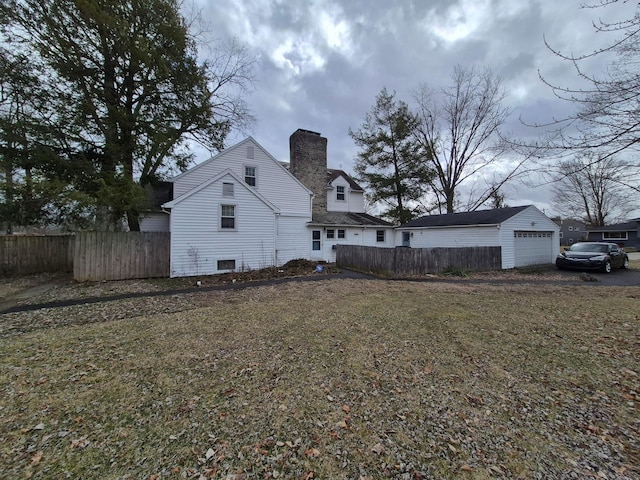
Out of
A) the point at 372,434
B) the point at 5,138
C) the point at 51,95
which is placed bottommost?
the point at 372,434

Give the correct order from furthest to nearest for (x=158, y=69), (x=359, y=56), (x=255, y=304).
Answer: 1. (x=359, y=56)
2. (x=158, y=69)
3. (x=255, y=304)

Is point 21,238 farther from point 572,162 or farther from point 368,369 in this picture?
point 572,162

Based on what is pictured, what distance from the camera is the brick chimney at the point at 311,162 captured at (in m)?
18.5

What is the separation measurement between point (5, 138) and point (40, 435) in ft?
41.4

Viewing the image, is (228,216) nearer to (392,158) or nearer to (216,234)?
(216,234)

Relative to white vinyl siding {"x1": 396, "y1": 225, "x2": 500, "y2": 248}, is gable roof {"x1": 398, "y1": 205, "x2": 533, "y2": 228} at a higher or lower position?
higher

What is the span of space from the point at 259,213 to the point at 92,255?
6.77m

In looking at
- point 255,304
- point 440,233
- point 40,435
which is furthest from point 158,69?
point 440,233

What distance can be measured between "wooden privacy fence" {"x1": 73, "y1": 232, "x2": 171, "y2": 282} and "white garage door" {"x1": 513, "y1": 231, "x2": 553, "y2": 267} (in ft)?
60.5

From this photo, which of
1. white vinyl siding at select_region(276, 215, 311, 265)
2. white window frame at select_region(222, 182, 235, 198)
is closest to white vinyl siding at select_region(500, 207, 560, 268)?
white vinyl siding at select_region(276, 215, 311, 265)

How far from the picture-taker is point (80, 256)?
1016 cm

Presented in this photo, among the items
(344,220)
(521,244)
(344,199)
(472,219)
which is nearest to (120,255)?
(344,220)

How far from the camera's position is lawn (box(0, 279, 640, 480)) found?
7.01 feet

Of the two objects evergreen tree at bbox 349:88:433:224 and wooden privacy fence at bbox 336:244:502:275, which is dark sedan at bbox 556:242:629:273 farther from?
evergreen tree at bbox 349:88:433:224
